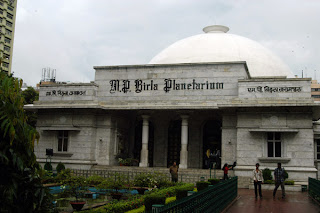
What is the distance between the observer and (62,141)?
26297 mm

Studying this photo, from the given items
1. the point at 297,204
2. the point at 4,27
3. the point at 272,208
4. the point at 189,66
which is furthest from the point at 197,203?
the point at 4,27

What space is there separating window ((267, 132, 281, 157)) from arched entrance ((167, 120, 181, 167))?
7419mm

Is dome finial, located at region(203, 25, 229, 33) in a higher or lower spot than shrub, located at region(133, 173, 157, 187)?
higher

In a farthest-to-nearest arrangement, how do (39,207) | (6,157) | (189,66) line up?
(189,66) < (39,207) < (6,157)

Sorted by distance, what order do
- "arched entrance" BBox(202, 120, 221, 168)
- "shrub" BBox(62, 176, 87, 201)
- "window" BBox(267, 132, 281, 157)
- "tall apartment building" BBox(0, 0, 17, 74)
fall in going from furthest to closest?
"tall apartment building" BBox(0, 0, 17, 74), "arched entrance" BBox(202, 120, 221, 168), "window" BBox(267, 132, 281, 157), "shrub" BBox(62, 176, 87, 201)

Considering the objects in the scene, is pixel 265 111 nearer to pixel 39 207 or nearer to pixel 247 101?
pixel 247 101

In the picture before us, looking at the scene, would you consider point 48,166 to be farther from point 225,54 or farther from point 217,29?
point 217,29

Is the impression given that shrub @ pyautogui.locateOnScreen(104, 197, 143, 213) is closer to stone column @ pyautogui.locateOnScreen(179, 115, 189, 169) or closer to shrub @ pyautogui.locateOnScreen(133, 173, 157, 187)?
shrub @ pyautogui.locateOnScreen(133, 173, 157, 187)

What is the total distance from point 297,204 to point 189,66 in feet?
42.4

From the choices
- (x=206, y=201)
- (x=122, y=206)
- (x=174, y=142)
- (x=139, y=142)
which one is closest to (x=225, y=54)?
(x=174, y=142)

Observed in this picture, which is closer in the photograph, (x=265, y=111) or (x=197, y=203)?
(x=197, y=203)

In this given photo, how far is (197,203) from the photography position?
8133mm

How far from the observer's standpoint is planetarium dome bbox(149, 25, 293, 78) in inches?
1287

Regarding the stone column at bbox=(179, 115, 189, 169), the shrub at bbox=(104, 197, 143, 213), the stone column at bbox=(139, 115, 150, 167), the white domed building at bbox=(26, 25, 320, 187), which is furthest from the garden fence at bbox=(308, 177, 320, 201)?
the stone column at bbox=(139, 115, 150, 167)
